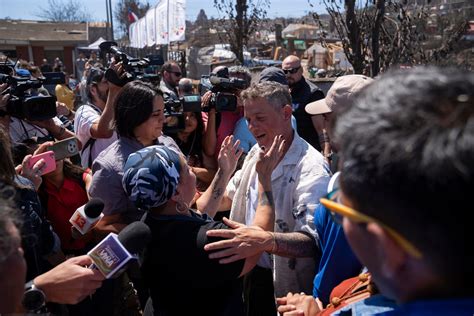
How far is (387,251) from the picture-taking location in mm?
910

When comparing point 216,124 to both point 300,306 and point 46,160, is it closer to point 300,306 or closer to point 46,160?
point 46,160

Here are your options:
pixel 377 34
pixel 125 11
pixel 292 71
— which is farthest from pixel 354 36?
pixel 125 11

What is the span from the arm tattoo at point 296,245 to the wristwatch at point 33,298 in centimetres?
100

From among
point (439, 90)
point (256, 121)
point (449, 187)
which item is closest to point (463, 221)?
point (449, 187)

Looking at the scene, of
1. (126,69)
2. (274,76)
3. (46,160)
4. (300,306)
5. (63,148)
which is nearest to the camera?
(300,306)

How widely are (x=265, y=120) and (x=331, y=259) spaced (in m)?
1.03

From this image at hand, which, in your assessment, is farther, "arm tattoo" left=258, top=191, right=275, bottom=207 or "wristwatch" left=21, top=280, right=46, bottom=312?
"arm tattoo" left=258, top=191, right=275, bottom=207

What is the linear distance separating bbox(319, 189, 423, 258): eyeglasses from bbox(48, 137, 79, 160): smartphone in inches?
89.6

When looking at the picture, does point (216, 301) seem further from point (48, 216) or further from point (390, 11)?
point (390, 11)

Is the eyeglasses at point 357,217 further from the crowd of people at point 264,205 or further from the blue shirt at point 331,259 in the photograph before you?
the blue shirt at point 331,259

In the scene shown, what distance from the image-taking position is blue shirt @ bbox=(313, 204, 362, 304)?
204 cm

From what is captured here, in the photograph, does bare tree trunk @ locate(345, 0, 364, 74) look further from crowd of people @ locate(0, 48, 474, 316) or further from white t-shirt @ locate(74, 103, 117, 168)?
white t-shirt @ locate(74, 103, 117, 168)

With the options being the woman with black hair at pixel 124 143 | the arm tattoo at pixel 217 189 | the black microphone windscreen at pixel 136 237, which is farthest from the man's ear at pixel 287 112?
the black microphone windscreen at pixel 136 237

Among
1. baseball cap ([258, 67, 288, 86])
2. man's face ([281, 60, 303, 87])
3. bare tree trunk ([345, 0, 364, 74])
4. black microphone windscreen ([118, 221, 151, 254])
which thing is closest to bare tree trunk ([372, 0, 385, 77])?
bare tree trunk ([345, 0, 364, 74])
